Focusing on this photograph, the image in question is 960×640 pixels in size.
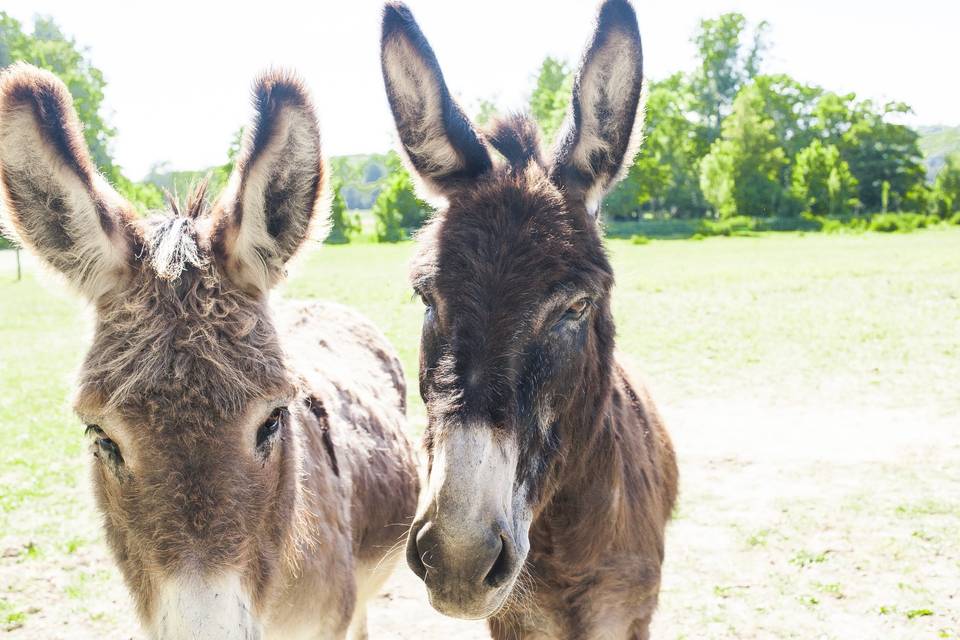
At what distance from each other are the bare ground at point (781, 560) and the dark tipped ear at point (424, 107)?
3522 mm

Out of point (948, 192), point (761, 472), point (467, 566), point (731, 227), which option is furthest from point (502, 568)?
point (948, 192)

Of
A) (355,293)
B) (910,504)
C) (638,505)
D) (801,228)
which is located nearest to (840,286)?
(355,293)

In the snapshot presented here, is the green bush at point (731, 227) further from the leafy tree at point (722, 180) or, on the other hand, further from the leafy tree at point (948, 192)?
the leafy tree at point (948, 192)

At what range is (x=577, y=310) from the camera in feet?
8.36

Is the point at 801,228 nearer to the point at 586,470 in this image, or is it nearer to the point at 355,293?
the point at 355,293

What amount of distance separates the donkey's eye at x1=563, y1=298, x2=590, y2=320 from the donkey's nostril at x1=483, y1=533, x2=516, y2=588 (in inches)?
33.3

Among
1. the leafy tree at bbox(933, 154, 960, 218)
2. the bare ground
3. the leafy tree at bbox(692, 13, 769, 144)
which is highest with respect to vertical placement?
the leafy tree at bbox(692, 13, 769, 144)

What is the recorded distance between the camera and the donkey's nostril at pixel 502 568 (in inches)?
86.0

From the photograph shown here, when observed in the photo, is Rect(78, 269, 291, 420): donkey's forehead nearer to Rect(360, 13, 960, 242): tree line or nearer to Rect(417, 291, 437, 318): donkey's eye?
Answer: Rect(417, 291, 437, 318): donkey's eye

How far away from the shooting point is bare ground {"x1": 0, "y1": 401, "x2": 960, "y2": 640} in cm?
491

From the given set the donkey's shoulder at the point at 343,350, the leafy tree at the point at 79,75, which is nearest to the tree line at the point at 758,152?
the leafy tree at the point at 79,75

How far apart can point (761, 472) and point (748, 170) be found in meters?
66.0

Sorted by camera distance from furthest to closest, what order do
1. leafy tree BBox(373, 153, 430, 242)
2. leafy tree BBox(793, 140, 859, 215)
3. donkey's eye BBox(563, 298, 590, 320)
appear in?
leafy tree BBox(793, 140, 859, 215), leafy tree BBox(373, 153, 430, 242), donkey's eye BBox(563, 298, 590, 320)

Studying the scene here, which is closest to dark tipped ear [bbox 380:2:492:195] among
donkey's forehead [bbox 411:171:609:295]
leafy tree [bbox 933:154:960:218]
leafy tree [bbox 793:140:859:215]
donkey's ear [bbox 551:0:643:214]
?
donkey's forehead [bbox 411:171:609:295]
